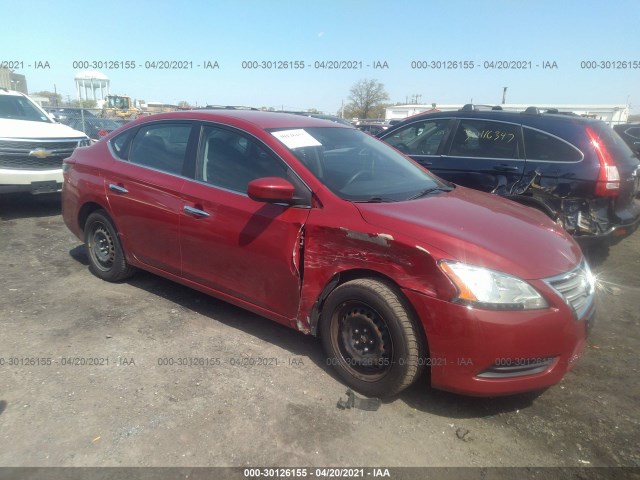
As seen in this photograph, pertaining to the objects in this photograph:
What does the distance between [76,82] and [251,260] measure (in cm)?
4042

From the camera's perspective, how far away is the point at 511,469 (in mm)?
2402

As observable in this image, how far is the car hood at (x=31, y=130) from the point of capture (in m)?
7.03

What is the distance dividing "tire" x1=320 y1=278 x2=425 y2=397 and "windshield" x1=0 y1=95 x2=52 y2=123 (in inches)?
296

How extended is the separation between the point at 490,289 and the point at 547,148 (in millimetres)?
3234

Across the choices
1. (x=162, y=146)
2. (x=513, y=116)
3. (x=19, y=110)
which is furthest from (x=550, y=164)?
(x=19, y=110)

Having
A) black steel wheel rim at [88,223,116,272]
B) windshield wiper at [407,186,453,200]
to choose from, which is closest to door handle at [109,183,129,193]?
black steel wheel rim at [88,223,116,272]

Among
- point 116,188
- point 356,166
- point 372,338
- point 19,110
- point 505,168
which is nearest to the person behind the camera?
point 372,338

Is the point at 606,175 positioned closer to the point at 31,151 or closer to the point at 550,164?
the point at 550,164

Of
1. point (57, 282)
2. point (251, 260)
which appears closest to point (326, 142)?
point (251, 260)

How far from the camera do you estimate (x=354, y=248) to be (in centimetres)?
288

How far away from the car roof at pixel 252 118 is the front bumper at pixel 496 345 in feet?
5.74

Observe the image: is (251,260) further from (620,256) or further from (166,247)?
(620,256)

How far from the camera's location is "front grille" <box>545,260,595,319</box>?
2.65 meters

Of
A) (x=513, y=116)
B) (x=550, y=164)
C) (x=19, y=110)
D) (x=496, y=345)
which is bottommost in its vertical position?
(x=496, y=345)
